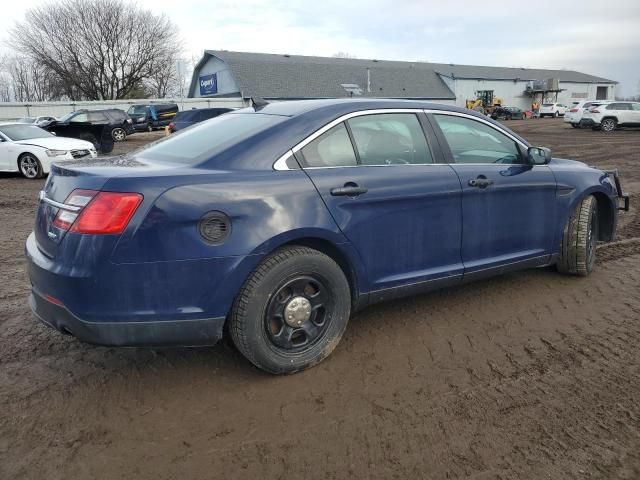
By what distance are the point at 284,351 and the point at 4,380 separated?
165 centimetres

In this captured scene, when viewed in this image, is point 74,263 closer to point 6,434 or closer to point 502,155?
point 6,434

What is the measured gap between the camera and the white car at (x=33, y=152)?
12.2 meters

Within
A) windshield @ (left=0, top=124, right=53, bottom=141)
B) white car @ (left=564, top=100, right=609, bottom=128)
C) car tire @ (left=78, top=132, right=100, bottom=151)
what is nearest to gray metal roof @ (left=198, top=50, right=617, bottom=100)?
white car @ (left=564, top=100, right=609, bottom=128)

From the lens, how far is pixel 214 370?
3199mm

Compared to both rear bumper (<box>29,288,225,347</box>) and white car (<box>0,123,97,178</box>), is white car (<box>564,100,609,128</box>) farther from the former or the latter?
rear bumper (<box>29,288,225,347</box>)

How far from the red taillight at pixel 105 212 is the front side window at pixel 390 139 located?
146cm

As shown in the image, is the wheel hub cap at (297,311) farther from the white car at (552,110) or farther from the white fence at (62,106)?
the white car at (552,110)

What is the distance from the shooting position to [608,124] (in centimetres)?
2705

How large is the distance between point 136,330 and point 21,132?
12566 mm

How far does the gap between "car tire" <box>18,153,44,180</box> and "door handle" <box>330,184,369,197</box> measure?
11.5 meters

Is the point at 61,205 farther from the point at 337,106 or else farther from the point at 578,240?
the point at 578,240

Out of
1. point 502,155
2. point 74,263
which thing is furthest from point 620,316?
point 74,263

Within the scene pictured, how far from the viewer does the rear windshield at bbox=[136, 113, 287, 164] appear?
3131 millimetres

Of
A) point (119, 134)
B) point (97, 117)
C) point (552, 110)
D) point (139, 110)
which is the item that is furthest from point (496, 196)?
point (552, 110)
